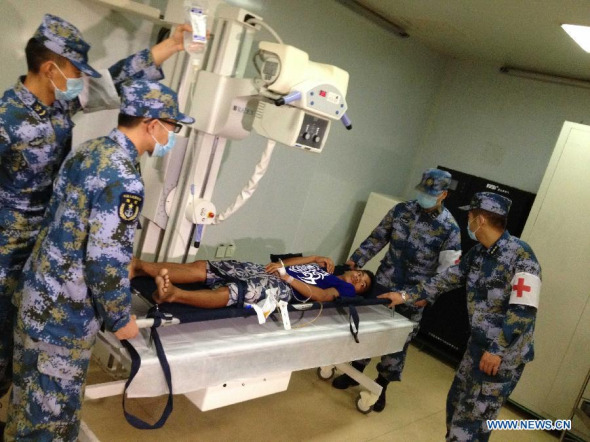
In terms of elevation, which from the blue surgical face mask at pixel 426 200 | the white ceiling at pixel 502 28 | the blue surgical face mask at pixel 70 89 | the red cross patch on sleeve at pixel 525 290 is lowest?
the red cross patch on sleeve at pixel 525 290

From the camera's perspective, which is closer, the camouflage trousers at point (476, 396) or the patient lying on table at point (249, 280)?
the patient lying on table at point (249, 280)

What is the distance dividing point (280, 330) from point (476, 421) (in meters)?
1.14

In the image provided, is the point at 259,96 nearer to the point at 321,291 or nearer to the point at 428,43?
the point at 321,291

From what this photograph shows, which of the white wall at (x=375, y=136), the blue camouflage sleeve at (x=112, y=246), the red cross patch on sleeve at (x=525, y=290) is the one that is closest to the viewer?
the blue camouflage sleeve at (x=112, y=246)

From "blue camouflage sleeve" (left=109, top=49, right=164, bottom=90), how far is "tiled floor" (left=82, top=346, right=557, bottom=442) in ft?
5.27

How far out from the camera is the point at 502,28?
3547mm

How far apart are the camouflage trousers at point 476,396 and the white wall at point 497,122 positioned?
2.51m

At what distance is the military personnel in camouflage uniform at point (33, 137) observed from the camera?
5.99ft

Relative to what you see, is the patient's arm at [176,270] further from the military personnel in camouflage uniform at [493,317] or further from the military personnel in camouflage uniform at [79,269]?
the military personnel in camouflage uniform at [493,317]

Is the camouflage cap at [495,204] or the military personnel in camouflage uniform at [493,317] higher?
the camouflage cap at [495,204]

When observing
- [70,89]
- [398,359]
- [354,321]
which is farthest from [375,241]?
[70,89]

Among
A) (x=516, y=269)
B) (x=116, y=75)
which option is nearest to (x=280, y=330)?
(x=516, y=269)
